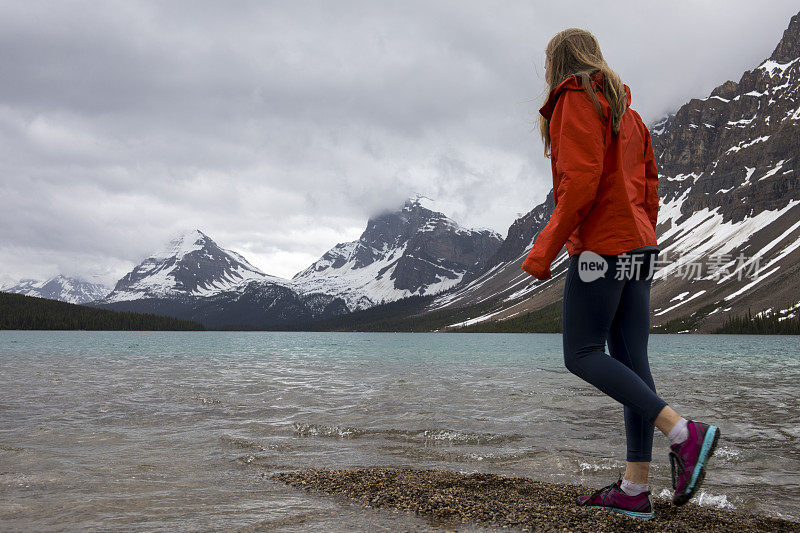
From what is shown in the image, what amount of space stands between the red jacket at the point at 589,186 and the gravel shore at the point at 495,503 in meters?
2.12

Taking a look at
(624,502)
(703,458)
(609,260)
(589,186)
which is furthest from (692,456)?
(589,186)

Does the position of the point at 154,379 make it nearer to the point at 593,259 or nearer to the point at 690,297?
the point at 593,259

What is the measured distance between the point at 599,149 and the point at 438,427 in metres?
7.07

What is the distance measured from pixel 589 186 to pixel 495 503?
10.0 feet

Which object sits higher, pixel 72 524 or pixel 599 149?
pixel 599 149

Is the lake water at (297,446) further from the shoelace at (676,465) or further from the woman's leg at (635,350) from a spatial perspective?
the shoelace at (676,465)

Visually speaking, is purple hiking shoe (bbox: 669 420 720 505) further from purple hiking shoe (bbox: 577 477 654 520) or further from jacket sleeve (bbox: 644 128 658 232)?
jacket sleeve (bbox: 644 128 658 232)

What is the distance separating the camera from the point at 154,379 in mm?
20188

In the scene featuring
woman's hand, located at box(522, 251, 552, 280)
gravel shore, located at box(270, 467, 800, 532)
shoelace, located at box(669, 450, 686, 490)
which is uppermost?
woman's hand, located at box(522, 251, 552, 280)

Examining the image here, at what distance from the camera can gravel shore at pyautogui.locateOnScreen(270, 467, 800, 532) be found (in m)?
4.38

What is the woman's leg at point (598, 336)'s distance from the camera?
451cm

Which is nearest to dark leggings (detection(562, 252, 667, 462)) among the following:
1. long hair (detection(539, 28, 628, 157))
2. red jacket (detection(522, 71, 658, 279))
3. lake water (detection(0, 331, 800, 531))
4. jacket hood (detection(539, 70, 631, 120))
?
red jacket (detection(522, 71, 658, 279))

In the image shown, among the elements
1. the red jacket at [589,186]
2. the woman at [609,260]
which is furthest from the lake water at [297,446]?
the red jacket at [589,186]

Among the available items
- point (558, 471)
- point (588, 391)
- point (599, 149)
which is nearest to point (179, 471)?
point (558, 471)
